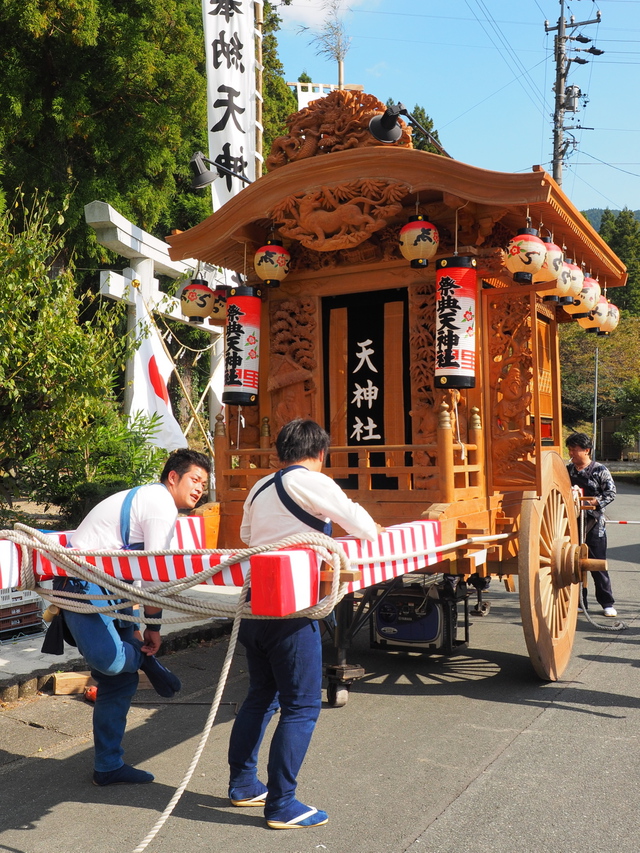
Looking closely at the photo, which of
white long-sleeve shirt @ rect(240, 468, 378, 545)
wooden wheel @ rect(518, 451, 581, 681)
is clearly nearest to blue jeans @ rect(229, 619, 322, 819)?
white long-sleeve shirt @ rect(240, 468, 378, 545)

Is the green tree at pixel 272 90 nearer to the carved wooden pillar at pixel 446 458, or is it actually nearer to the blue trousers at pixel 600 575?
the blue trousers at pixel 600 575

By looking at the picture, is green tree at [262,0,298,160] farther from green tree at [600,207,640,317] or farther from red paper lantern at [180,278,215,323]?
green tree at [600,207,640,317]

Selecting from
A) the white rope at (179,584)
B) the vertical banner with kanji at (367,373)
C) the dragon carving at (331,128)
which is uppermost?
the dragon carving at (331,128)

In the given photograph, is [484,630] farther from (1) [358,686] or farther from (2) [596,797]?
(2) [596,797]

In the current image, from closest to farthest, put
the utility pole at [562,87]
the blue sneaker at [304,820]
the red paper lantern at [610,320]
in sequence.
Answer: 1. the blue sneaker at [304,820]
2. the red paper lantern at [610,320]
3. the utility pole at [562,87]

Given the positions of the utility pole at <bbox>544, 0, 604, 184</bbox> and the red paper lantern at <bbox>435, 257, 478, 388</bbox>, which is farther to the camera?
the utility pole at <bbox>544, 0, 604, 184</bbox>

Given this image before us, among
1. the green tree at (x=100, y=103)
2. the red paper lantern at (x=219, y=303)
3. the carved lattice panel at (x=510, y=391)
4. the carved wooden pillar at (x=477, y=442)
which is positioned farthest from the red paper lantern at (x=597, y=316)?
the green tree at (x=100, y=103)

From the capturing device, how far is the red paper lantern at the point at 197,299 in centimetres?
653

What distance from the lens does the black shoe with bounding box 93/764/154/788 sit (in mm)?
3744

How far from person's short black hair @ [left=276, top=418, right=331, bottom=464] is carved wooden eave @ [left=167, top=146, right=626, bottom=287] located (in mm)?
2422

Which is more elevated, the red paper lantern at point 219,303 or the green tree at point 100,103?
the green tree at point 100,103

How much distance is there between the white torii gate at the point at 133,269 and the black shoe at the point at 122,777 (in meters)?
5.75

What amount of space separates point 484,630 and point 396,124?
4662 millimetres

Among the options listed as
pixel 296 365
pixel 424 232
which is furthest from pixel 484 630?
pixel 424 232
